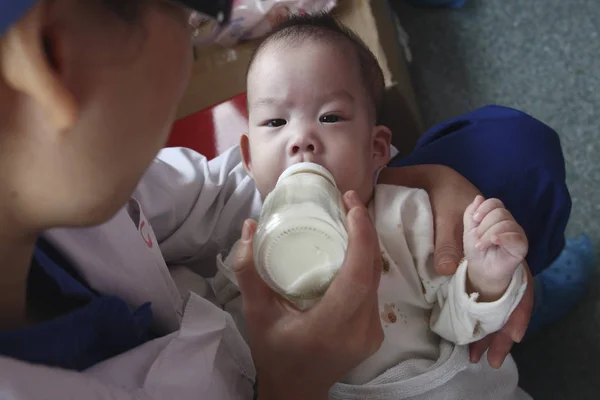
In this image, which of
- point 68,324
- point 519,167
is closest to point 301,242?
point 68,324

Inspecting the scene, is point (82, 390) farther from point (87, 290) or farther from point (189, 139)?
point (189, 139)

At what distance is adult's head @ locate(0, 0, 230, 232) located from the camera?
0.27 meters

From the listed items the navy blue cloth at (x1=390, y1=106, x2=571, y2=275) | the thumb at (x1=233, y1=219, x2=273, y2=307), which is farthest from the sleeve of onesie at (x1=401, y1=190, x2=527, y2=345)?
the thumb at (x1=233, y1=219, x2=273, y2=307)

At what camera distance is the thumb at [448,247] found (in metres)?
0.64

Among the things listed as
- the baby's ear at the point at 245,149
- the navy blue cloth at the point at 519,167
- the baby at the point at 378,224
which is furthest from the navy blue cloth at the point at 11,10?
the navy blue cloth at the point at 519,167

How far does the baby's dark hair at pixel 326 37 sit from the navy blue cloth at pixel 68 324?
0.40 meters

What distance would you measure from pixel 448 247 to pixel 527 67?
858mm

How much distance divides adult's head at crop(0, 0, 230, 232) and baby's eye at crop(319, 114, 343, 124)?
1.28ft

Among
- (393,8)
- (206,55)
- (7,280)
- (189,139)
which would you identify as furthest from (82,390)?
(393,8)

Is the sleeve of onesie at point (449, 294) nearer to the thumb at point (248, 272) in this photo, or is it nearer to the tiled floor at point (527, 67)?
the thumb at point (248, 272)

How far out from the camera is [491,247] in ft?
1.95

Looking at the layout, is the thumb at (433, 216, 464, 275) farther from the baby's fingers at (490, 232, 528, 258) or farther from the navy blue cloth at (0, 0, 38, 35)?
the navy blue cloth at (0, 0, 38, 35)

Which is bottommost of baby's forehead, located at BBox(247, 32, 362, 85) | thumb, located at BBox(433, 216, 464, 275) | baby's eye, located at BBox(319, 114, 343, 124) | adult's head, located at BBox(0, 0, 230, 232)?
thumb, located at BBox(433, 216, 464, 275)

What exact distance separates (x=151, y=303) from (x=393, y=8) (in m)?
1.10
